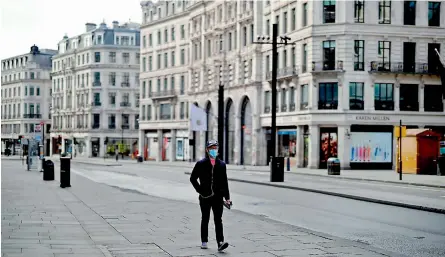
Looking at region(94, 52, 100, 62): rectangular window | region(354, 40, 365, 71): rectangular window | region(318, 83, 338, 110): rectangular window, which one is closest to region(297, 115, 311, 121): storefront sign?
region(318, 83, 338, 110): rectangular window

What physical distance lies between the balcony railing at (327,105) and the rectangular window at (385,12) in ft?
23.7

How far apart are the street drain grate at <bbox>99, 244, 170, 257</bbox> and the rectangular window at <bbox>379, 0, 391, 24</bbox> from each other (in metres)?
48.0

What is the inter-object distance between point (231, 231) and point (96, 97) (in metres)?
106

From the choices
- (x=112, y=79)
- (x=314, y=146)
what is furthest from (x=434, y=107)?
(x=112, y=79)

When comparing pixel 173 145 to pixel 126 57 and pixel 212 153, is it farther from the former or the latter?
pixel 212 153

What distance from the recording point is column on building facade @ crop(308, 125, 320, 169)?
5775cm

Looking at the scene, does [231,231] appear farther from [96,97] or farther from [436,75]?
[96,97]

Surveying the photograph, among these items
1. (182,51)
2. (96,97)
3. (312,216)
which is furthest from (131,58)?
(312,216)

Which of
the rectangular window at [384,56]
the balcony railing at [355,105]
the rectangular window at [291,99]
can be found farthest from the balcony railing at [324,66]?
the rectangular window at [291,99]

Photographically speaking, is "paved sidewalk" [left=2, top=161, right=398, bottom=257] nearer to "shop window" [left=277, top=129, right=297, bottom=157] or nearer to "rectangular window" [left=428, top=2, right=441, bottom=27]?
"shop window" [left=277, top=129, right=297, bottom=157]

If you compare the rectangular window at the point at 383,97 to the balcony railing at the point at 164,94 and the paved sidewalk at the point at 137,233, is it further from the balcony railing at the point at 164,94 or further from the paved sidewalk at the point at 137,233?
the paved sidewalk at the point at 137,233

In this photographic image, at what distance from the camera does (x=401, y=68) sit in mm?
57125

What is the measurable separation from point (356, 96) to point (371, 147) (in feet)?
13.5

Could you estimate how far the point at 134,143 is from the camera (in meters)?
118
